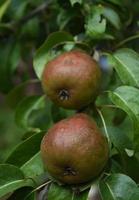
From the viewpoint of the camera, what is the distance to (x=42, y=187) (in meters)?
1.40

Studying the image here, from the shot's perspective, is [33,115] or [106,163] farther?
[33,115]

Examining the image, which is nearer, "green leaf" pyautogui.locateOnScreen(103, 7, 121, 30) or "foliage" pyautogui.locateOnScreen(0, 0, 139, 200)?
"foliage" pyautogui.locateOnScreen(0, 0, 139, 200)

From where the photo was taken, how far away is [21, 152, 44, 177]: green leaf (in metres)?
1.44

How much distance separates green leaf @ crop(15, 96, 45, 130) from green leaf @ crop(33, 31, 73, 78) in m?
0.17

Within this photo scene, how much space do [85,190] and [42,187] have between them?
0.12 m

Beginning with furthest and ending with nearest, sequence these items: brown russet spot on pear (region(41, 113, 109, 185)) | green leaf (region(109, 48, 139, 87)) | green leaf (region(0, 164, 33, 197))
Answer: green leaf (region(109, 48, 139, 87)) < green leaf (region(0, 164, 33, 197)) < brown russet spot on pear (region(41, 113, 109, 185))

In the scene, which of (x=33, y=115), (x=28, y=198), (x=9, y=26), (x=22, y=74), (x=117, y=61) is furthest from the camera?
(x=22, y=74)

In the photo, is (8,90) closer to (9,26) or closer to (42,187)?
(9,26)

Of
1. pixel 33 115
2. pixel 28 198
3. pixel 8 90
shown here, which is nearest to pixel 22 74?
pixel 8 90

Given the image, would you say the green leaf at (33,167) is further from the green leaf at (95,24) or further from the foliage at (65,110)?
the green leaf at (95,24)

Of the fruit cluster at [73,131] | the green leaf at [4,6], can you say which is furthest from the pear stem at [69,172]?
the green leaf at [4,6]

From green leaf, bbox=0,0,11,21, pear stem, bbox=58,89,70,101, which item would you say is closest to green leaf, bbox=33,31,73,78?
pear stem, bbox=58,89,70,101

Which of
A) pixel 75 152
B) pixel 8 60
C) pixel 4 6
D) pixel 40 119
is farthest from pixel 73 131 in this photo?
pixel 8 60

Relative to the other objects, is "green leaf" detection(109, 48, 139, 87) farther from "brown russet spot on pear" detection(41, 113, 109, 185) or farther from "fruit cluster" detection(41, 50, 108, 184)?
"brown russet spot on pear" detection(41, 113, 109, 185)
